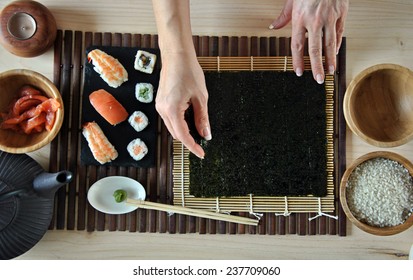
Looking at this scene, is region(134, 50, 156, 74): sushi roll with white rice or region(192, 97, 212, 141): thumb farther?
region(134, 50, 156, 74): sushi roll with white rice

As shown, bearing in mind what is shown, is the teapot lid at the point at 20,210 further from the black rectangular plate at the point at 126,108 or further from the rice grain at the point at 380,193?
the rice grain at the point at 380,193

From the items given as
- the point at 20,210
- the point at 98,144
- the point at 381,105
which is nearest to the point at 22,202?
the point at 20,210

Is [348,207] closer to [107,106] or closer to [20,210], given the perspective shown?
[107,106]

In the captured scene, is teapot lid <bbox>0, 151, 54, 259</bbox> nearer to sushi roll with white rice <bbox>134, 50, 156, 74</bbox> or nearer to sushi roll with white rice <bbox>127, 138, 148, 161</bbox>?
sushi roll with white rice <bbox>127, 138, 148, 161</bbox>

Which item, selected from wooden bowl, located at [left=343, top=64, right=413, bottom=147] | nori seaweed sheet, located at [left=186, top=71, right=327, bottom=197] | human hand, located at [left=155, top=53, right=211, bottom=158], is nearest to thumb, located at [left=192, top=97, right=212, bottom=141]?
human hand, located at [left=155, top=53, right=211, bottom=158]

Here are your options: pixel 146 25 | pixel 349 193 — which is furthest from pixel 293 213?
pixel 146 25
